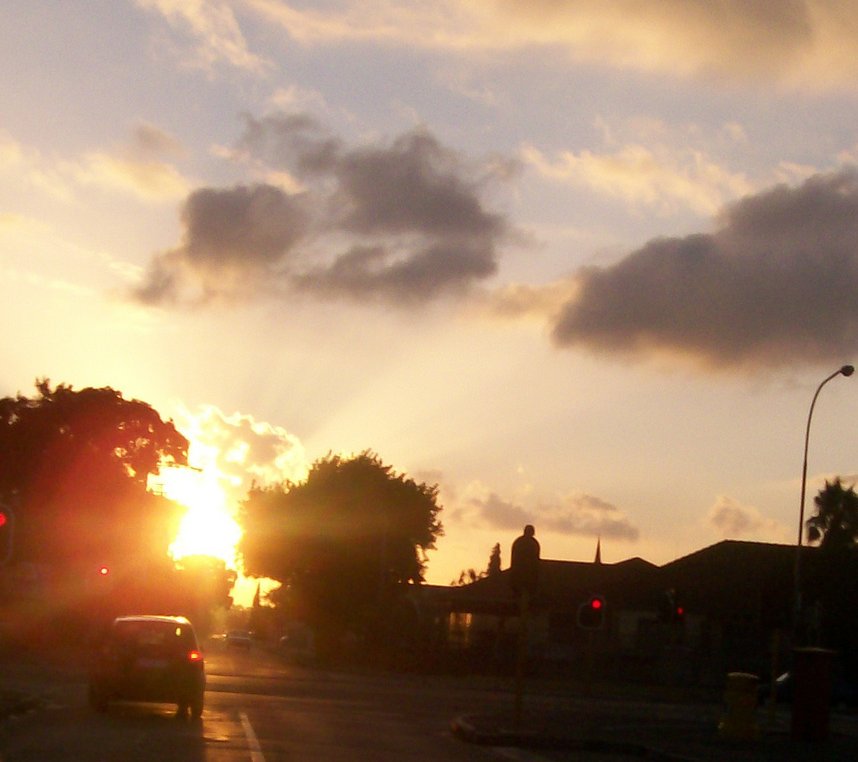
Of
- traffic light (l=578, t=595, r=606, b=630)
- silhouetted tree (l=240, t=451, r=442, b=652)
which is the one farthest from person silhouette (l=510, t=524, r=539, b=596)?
silhouetted tree (l=240, t=451, r=442, b=652)

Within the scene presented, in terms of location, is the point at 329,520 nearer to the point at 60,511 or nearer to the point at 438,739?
the point at 60,511

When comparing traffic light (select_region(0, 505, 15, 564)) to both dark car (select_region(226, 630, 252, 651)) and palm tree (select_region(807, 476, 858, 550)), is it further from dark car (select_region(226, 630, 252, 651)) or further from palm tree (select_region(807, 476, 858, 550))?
dark car (select_region(226, 630, 252, 651))

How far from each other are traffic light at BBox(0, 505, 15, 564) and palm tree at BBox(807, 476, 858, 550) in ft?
203

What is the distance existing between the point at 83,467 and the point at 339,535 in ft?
64.3

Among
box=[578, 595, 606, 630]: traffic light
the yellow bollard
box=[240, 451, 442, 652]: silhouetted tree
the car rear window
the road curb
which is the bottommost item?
the road curb

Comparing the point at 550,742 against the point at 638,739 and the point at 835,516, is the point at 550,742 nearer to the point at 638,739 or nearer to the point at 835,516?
the point at 638,739

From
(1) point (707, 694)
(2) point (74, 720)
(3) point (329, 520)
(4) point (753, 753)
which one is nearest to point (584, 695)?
(1) point (707, 694)

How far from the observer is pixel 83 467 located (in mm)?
65562

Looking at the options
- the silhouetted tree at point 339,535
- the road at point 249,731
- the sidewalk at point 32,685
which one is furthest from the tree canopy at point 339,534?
the road at point 249,731

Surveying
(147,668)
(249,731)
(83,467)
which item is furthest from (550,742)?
(83,467)

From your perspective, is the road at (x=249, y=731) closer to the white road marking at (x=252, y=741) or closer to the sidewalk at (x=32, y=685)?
the white road marking at (x=252, y=741)

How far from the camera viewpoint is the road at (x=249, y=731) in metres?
16.5

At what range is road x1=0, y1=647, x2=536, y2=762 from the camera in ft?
54.3

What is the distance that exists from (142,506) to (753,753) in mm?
49713
